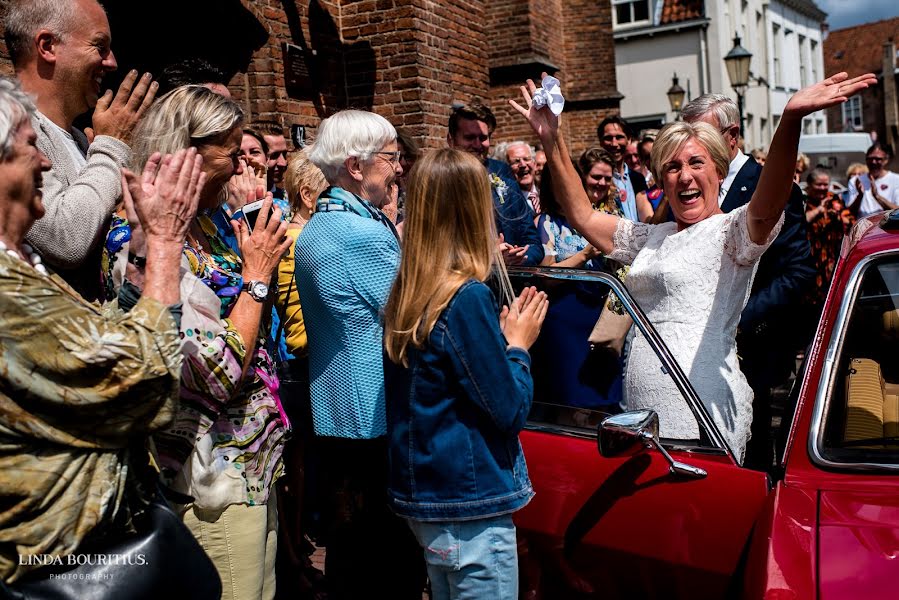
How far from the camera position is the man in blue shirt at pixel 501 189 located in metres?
5.20

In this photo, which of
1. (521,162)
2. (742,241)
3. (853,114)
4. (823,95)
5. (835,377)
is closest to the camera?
(835,377)

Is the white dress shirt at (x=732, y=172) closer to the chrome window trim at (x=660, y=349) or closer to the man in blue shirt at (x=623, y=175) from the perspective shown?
the chrome window trim at (x=660, y=349)

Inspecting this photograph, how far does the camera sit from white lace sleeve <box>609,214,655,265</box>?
3477 mm

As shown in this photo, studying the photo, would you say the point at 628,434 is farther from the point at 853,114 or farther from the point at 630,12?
the point at 853,114

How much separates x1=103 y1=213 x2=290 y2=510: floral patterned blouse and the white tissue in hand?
4.64 feet

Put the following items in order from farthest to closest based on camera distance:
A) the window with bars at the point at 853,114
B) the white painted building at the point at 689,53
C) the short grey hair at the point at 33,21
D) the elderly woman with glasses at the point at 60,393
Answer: the window with bars at the point at 853,114 → the white painted building at the point at 689,53 → the short grey hair at the point at 33,21 → the elderly woman with glasses at the point at 60,393

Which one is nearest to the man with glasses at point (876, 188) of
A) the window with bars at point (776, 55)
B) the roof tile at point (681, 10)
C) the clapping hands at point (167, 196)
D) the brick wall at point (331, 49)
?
the brick wall at point (331, 49)

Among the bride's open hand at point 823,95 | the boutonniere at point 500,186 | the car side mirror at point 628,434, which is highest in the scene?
the bride's open hand at point 823,95

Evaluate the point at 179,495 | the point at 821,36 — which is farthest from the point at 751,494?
the point at 821,36

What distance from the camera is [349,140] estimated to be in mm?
3047

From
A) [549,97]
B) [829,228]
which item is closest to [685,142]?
[549,97]

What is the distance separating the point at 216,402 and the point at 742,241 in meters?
1.81

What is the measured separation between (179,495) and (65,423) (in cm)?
54

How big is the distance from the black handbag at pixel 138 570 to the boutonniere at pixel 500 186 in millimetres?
3651
